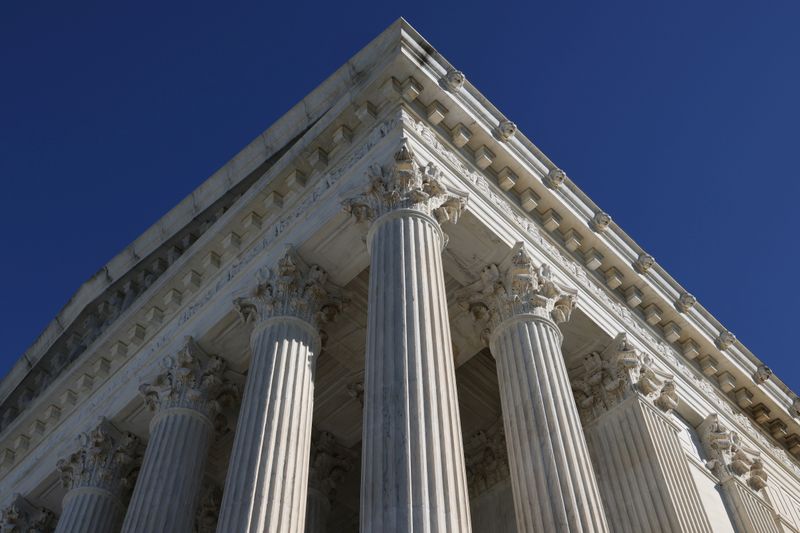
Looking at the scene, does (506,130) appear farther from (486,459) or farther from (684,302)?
(486,459)

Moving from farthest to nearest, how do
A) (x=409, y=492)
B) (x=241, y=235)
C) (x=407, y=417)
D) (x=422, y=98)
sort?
1. (x=241, y=235)
2. (x=422, y=98)
3. (x=407, y=417)
4. (x=409, y=492)

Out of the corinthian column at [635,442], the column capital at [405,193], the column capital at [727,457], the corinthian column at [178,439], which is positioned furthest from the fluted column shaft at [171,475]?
the column capital at [727,457]

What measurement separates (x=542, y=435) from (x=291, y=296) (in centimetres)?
648

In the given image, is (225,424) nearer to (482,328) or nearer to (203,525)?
(203,525)

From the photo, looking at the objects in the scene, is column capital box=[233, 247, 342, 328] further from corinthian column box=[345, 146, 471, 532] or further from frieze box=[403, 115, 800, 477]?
frieze box=[403, 115, 800, 477]

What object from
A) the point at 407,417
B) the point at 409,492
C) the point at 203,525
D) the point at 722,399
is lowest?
the point at 409,492

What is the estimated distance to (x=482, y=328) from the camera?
20.8 metres

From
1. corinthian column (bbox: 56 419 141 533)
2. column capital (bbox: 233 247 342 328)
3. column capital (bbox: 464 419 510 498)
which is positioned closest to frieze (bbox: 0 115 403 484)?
corinthian column (bbox: 56 419 141 533)

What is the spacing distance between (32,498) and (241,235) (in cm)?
1047

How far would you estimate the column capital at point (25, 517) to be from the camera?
1010 inches

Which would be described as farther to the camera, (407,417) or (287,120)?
(287,120)

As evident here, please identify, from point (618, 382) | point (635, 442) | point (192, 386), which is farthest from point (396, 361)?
point (618, 382)

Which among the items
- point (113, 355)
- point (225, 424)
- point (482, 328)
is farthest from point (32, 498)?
point (482, 328)

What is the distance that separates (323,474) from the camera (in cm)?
2466
